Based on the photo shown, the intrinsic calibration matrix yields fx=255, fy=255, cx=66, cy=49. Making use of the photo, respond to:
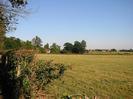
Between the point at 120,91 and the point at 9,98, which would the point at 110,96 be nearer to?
the point at 120,91

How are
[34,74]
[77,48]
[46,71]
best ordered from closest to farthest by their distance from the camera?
1. [34,74]
2. [46,71]
3. [77,48]

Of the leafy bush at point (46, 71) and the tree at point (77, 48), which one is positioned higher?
the tree at point (77, 48)

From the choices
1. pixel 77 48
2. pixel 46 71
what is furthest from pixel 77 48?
pixel 46 71

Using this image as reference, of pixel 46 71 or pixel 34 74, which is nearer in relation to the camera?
pixel 34 74

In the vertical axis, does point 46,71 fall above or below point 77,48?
below

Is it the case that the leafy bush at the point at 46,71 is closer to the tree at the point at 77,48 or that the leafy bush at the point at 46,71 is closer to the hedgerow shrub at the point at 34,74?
the hedgerow shrub at the point at 34,74

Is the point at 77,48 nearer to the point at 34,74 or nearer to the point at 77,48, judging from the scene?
the point at 77,48

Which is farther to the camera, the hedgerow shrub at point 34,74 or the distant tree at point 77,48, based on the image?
the distant tree at point 77,48

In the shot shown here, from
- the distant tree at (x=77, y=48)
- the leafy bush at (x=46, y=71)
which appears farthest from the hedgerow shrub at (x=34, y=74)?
the distant tree at (x=77, y=48)

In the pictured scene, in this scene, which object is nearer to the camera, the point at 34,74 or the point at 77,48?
the point at 34,74

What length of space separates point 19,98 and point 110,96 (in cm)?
589

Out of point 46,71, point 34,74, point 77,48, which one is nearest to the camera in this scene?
point 34,74

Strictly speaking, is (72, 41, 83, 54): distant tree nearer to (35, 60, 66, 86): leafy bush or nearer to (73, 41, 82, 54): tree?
(73, 41, 82, 54): tree

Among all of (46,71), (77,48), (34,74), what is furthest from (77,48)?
(34,74)
